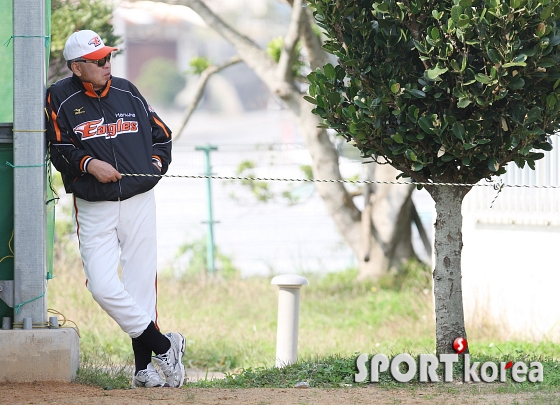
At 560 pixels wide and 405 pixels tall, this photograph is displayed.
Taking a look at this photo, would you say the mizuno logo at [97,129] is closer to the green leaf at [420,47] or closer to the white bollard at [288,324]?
the green leaf at [420,47]

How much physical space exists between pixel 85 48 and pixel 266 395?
2094mm

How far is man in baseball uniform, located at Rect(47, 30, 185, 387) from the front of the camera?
489cm

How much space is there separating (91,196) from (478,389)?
2.33 m

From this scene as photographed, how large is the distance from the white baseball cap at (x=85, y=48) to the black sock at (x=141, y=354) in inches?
62.8

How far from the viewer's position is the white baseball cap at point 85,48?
490 cm

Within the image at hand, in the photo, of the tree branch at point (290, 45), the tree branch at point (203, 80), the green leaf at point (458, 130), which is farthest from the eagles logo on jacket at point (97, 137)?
the tree branch at point (203, 80)

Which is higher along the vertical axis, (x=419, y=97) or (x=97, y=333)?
(x=419, y=97)

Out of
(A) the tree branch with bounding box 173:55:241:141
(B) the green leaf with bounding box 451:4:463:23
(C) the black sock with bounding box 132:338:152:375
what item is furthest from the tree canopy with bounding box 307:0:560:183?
(A) the tree branch with bounding box 173:55:241:141

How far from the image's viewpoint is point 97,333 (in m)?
8.40

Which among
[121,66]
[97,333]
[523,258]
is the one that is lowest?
[97,333]

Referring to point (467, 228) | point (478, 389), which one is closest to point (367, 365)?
point (478, 389)

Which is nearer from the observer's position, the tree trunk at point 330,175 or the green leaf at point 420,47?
the green leaf at point 420,47

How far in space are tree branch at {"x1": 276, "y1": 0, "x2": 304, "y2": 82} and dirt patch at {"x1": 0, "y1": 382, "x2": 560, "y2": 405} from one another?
6027mm

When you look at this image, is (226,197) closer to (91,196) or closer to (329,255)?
(329,255)
